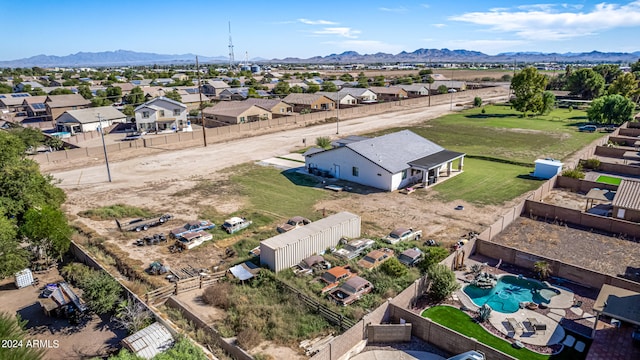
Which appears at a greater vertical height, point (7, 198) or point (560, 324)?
point (7, 198)

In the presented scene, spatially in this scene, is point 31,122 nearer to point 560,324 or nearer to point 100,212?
point 100,212

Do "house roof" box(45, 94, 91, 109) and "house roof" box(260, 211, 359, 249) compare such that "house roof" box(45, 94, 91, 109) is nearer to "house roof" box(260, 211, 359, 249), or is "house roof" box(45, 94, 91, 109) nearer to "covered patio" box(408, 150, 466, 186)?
"covered patio" box(408, 150, 466, 186)

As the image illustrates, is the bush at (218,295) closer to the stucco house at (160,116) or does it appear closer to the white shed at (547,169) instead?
the white shed at (547,169)

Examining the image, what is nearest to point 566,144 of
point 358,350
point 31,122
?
point 358,350

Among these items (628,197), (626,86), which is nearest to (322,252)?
(628,197)

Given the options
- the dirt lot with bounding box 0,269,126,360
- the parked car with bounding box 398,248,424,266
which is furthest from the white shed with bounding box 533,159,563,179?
the dirt lot with bounding box 0,269,126,360

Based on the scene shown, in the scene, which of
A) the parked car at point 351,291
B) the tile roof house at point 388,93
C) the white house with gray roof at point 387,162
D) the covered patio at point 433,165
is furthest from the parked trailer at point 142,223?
the tile roof house at point 388,93

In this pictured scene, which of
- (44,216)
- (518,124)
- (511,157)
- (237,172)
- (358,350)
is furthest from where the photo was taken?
(518,124)
